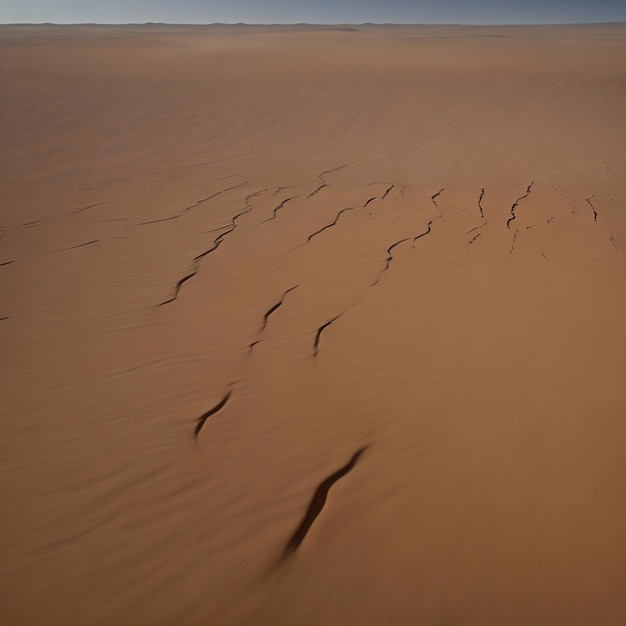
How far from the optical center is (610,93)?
16.3 metres

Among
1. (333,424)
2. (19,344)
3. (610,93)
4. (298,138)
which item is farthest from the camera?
(610,93)

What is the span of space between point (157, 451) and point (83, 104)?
1594 centimetres

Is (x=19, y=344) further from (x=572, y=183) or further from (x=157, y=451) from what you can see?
(x=572, y=183)

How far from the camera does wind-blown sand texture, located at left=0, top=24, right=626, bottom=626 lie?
7.27 ft

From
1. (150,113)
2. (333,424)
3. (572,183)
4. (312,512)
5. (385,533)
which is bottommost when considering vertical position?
(385,533)

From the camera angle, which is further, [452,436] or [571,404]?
[571,404]

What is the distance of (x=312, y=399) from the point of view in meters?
3.47

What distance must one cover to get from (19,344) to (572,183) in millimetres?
9806

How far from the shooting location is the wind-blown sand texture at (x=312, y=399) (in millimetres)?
2215

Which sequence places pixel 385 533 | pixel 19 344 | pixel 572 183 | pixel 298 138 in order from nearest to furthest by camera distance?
pixel 385 533 → pixel 19 344 → pixel 572 183 → pixel 298 138

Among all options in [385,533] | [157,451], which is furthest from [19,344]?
[385,533]

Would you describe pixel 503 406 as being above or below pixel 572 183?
below

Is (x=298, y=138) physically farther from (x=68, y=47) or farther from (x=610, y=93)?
(x=68, y=47)

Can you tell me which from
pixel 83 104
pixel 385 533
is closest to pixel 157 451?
pixel 385 533
